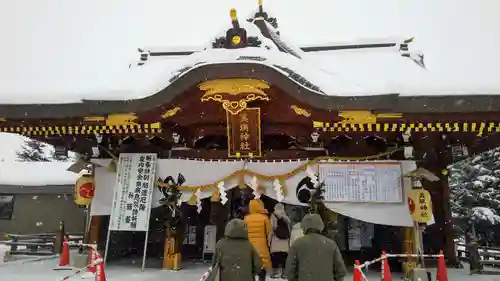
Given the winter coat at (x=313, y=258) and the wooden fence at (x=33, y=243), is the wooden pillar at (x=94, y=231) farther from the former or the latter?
the winter coat at (x=313, y=258)

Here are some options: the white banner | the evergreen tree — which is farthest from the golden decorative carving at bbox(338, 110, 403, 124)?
the evergreen tree

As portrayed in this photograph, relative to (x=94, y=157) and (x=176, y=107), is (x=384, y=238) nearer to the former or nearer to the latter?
(x=176, y=107)

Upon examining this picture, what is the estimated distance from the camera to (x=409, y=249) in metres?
8.43

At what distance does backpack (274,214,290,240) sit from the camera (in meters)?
8.49

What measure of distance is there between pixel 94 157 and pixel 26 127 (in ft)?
5.25

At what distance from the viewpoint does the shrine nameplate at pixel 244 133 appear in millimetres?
→ 8789

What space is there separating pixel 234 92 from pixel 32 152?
1235 inches

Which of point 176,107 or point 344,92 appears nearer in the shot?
point 344,92

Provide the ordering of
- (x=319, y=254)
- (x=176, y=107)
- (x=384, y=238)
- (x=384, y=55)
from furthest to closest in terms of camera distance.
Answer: (x=384, y=55) → (x=384, y=238) → (x=176, y=107) → (x=319, y=254)

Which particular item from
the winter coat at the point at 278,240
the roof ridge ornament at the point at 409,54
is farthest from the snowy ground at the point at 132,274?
the roof ridge ornament at the point at 409,54

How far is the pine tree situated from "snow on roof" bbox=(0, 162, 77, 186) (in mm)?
15006

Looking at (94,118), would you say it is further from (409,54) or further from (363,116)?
(409,54)

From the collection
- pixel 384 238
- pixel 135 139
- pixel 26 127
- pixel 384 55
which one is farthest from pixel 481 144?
pixel 26 127

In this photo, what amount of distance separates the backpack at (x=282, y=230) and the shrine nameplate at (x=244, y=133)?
63.5 inches
